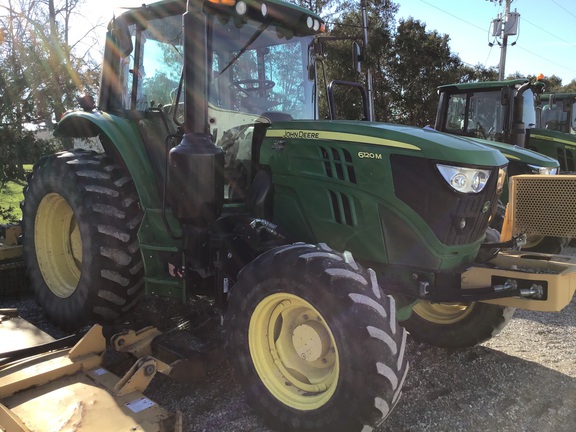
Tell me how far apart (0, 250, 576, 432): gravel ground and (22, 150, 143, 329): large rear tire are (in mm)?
409

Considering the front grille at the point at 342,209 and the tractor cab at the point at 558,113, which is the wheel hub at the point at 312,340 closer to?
the front grille at the point at 342,209

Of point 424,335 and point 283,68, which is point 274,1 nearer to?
point 283,68

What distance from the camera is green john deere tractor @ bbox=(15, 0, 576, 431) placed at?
7.78 ft

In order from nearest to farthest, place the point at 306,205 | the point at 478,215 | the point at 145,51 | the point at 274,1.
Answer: the point at 478,215, the point at 306,205, the point at 274,1, the point at 145,51

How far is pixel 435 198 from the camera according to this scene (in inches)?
103

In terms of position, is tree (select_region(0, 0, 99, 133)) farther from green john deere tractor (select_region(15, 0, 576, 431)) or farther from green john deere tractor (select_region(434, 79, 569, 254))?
green john deere tractor (select_region(434, 79, 569, 254))

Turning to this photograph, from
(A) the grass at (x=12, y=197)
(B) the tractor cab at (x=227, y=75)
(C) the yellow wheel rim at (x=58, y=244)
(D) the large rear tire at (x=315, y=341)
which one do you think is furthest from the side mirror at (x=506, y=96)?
(A) the grass at (x=12, y=197)

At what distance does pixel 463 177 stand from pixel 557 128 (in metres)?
8.58

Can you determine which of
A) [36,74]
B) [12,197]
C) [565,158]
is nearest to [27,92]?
[36,74]

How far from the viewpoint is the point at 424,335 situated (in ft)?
12.3

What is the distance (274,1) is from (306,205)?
1.48 m

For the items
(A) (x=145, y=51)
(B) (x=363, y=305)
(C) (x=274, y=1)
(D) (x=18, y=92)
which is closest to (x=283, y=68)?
(C) (x=274, y=1)

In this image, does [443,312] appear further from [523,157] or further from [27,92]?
[27,92]

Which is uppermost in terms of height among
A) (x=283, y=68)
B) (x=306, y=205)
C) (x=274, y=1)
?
(x=274, y=1)
